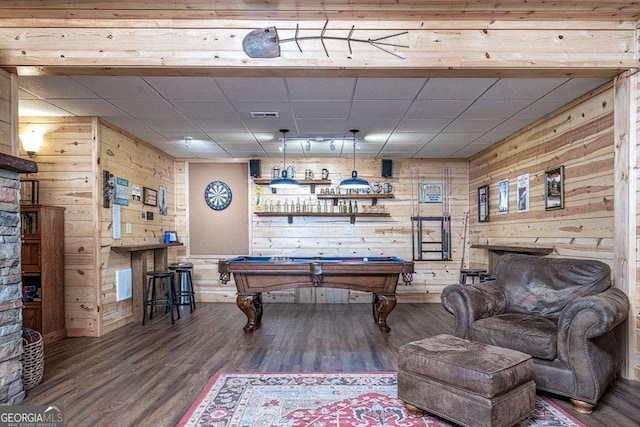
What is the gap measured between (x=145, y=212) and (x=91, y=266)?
1.39 m

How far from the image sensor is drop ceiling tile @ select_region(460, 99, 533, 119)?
4047 millimetres

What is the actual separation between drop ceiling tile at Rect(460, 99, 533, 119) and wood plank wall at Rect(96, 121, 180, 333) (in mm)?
4366

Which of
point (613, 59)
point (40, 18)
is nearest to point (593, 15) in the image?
point (613, 59)

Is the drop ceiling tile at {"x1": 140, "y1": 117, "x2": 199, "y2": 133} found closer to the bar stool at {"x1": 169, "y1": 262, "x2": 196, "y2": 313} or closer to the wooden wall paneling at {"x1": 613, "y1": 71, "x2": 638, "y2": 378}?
the bar stool at {"x1": 169, "y1": 262, "x2": 196, "y2": 313}

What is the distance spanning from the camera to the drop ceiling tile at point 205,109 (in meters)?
4.07

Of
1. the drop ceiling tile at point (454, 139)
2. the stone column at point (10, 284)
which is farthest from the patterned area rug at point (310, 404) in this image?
the drop ceiling tile at point (454, 139)

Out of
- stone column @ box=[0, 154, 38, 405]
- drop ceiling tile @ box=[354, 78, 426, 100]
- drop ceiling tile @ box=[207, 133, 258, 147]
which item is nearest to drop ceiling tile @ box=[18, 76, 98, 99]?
stone column @ box=[0, 154, 38, 405]

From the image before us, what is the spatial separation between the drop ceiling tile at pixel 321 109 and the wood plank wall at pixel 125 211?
2.47 m

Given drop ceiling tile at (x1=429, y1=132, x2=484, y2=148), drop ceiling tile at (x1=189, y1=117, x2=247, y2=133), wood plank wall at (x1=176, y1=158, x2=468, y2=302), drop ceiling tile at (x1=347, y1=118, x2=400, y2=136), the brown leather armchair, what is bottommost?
the brown leather armchair

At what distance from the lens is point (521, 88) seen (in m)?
3.65

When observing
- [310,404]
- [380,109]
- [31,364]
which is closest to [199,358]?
[31,364]

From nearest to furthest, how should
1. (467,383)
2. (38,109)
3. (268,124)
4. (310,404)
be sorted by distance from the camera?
(467,383)
(310,404)
(38,109)
(268,124)

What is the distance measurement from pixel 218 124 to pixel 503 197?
4.06 metres

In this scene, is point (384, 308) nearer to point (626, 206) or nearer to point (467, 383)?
point (467, 383)
